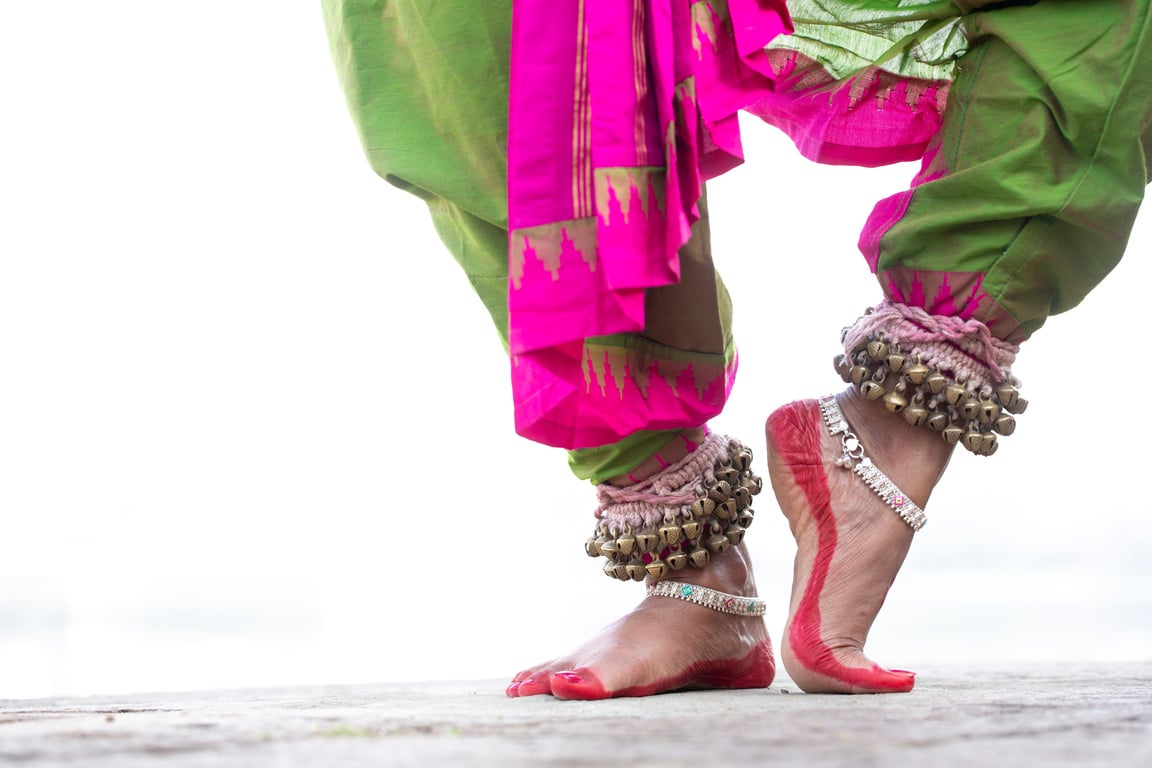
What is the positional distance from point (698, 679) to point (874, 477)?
0.25m

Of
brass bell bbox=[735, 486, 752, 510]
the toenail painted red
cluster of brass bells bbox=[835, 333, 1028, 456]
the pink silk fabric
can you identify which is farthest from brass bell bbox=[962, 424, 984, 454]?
the toenail painted red

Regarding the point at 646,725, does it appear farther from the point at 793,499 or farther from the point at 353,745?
the point at 793,499

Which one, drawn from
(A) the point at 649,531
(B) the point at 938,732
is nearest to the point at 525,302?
(A) the point at 649,531

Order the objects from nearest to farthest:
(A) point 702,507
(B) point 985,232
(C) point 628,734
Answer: (C) point 628,734
(B) point 985,232
(A) point 702,507

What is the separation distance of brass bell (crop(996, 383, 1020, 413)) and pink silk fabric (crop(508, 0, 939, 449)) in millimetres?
322

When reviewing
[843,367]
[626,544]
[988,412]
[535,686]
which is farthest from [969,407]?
[535,686]

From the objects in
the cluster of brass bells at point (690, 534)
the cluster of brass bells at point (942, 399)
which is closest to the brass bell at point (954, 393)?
the cluster of brass bells at point (942, 399)

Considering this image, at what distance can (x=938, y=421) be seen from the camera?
94 cm

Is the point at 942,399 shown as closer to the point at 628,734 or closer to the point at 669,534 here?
the point at 669,534

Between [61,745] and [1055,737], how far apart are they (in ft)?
1.54

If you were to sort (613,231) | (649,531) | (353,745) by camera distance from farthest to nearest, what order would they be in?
(649,531)
(613,231)
(353,745)

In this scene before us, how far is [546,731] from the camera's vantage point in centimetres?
55

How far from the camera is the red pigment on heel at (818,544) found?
88cm

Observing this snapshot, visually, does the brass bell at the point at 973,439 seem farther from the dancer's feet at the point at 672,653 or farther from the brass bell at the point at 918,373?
the dancer's feet at the point at 672,653
